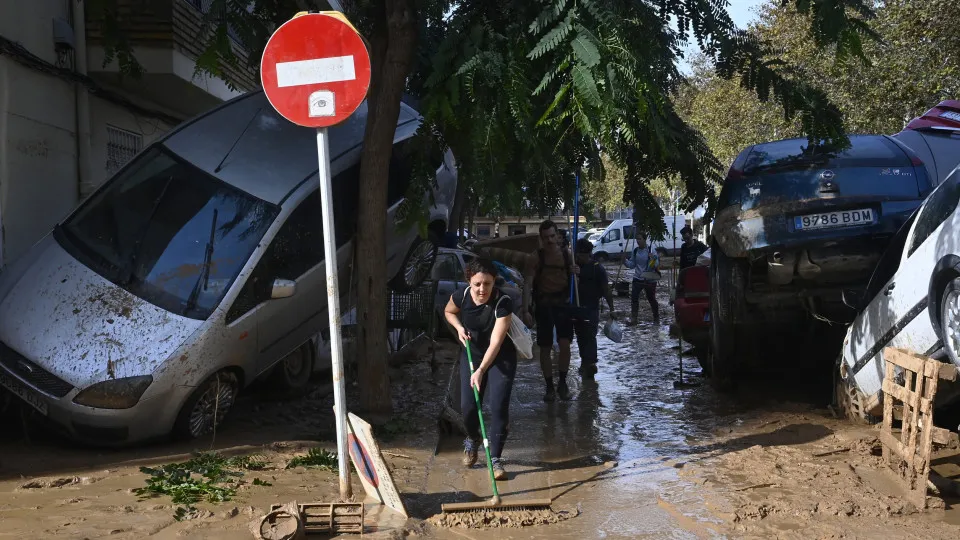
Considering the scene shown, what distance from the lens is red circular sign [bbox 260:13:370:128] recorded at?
511 cm

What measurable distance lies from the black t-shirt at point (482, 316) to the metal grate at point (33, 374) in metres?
2.82

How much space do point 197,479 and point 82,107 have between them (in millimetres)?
6835

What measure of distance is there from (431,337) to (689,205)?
3.72 meters

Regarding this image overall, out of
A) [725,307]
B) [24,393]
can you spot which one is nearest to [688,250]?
Result: [725,307]

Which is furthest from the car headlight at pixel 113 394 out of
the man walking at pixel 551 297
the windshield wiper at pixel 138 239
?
the man walking at pixel 551 297

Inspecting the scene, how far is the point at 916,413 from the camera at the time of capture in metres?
5.36

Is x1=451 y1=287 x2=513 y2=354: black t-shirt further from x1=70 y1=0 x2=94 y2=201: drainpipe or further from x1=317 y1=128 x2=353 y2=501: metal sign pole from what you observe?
x1=70 y1=0 x2=94 y2=201: drainpipe

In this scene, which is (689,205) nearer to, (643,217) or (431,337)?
(643,217)

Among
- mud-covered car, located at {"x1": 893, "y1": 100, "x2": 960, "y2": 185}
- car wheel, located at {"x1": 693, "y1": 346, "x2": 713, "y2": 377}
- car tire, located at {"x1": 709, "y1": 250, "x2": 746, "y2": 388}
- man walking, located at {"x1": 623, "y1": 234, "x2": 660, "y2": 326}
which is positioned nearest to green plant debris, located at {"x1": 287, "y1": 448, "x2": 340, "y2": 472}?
car tire, located at {"x1": 709, "y1": 250, "x2": 746, "y2": 388}

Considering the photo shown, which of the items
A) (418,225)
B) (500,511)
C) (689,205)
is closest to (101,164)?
(418,225)

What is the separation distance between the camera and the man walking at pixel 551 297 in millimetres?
9469

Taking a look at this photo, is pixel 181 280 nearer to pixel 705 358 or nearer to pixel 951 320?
pixel 951 320

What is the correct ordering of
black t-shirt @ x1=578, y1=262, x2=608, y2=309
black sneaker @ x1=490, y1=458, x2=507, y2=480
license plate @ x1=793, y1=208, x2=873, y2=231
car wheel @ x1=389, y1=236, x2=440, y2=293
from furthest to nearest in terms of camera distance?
1. black t-shirt @ x1=578, y1=262, x2=608, y2=309
2. car wheel @ x1=389, y1=236, x2=440, y2=293
3. license plate @ x1=793, y1=208, x2=873, y2=231
4. black sneaker @ x1=490, y1=458, x2=507, y2=480

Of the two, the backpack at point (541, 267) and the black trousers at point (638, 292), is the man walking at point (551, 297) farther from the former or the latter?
the black trousers at point (638, 292)
